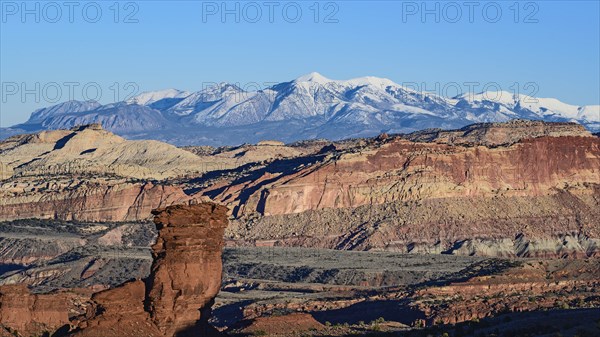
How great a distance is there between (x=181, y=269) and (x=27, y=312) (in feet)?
22.2

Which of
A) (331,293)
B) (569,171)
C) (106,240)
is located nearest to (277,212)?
(106,240)

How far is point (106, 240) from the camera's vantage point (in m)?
132

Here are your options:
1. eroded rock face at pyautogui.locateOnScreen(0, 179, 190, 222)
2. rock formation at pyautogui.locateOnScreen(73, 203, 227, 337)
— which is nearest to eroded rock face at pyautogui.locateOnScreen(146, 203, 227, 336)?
rock formation at pyautogui.locateOnScreen(73, 203, 227, 337)

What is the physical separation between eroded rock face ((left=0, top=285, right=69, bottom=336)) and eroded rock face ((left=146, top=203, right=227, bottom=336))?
5392 mm

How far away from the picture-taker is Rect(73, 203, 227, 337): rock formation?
49.7m

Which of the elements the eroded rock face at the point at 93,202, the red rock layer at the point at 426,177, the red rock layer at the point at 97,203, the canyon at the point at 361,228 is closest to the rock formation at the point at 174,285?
the canyon at the point at 361,228

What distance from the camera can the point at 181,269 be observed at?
165 ft

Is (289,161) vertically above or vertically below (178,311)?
below

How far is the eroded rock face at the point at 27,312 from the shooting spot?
2126 inches

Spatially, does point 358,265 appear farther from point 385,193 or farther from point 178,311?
point 178,311

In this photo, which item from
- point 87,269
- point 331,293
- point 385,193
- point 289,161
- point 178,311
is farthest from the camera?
point 289,161

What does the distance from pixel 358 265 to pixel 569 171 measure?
30120 millimetres

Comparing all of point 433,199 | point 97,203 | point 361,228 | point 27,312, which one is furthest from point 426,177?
point 27,312

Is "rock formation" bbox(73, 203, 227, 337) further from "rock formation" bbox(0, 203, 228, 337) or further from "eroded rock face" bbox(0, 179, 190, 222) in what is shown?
"eroded rock face" bbox(0, 179, 190, 222)
